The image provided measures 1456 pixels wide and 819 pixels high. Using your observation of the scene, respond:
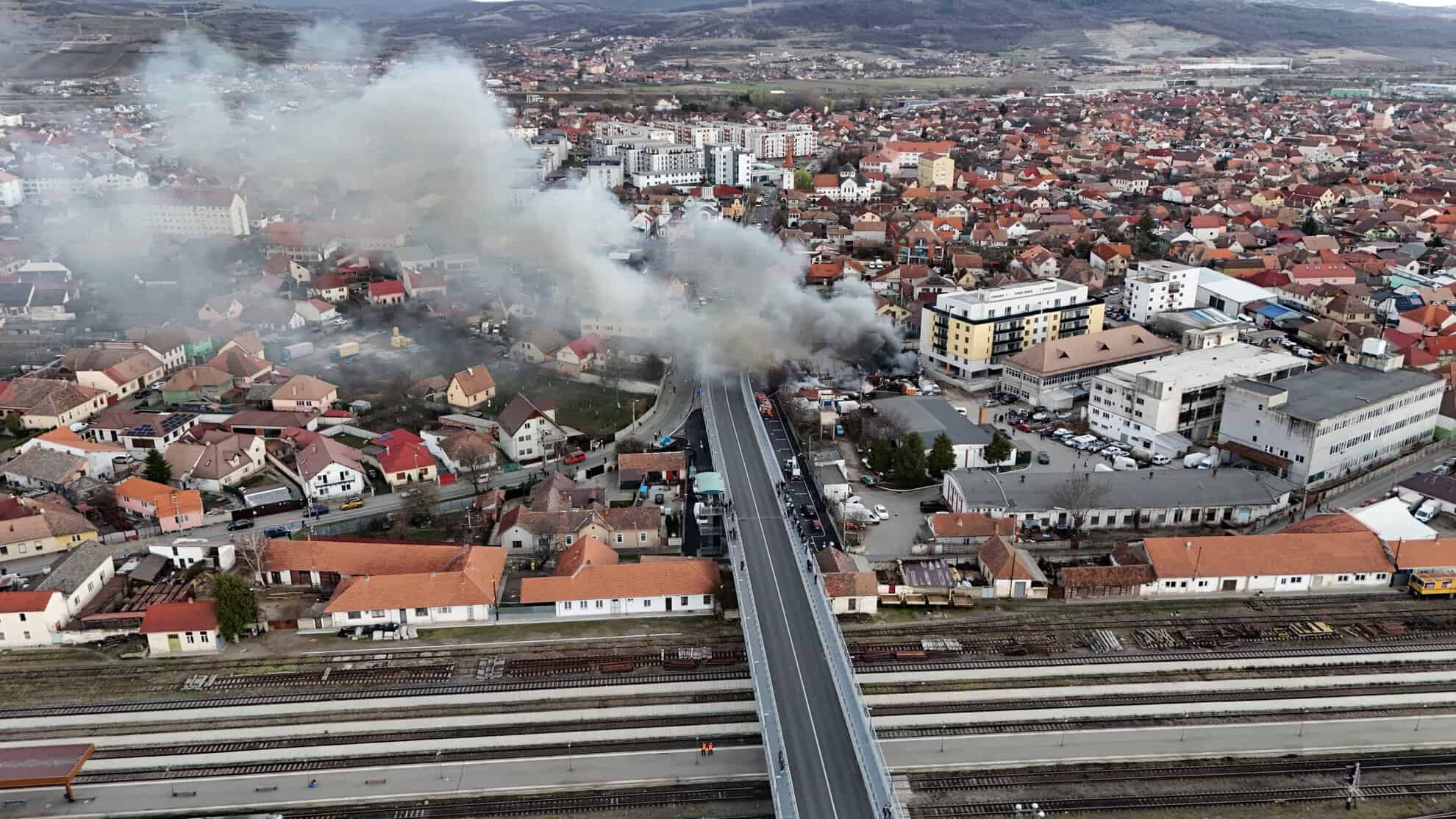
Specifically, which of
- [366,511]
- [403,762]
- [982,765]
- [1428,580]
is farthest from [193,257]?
[1428,580]

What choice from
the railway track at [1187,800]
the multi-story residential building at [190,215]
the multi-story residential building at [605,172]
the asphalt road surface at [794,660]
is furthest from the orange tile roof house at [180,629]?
the multi-story residential building at [605,172]

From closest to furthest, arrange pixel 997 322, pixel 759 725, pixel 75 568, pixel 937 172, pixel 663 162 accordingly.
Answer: pixel 759 725
pixel 75 568
pixel 997 322
pixel 663 162
pixel 937 172

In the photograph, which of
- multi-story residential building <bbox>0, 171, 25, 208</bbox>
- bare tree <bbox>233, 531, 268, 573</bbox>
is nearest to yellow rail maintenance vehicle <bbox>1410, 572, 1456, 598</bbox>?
bare tree <bbox>233, 531, 268, 573</bbox>

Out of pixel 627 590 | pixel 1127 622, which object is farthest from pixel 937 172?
pixel 627 590

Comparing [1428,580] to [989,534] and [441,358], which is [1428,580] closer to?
[989,534]

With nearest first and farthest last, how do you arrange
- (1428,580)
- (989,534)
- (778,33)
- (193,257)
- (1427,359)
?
1. (1428,580)
2. (989,534)
3. (1427,359)
4. (193,257)
5. (778,33)

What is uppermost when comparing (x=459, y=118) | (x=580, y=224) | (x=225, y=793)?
(x=459, y=118)

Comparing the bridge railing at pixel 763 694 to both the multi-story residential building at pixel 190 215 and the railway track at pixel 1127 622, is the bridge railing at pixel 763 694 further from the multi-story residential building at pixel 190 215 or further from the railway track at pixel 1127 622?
the multi-story residential building at pixel 190 215

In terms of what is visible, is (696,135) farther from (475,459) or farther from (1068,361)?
(475,459)
